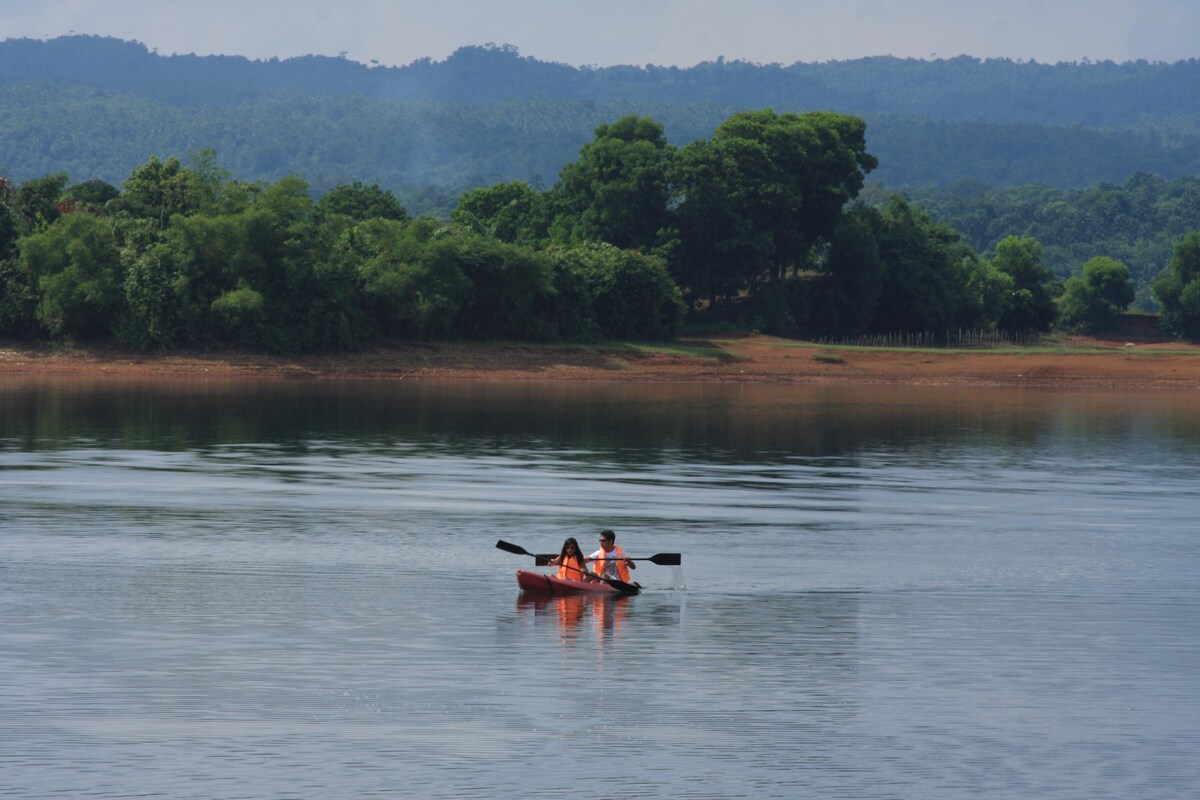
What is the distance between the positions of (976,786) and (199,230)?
296 feet

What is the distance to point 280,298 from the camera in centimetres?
10419

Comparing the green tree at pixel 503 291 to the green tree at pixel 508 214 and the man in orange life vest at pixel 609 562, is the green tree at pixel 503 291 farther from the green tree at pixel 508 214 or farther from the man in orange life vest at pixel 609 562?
the man in orange life vest at pixel 609 562

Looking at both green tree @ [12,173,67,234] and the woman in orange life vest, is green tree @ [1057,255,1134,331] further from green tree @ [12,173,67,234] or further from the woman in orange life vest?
the woman in orange life vest

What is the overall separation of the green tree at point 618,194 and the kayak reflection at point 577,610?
94.6 m

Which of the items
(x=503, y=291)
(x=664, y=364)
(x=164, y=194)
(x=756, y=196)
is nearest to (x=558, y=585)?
(x=664, y=364)

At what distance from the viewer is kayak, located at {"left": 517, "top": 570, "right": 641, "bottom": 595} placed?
1227 inches

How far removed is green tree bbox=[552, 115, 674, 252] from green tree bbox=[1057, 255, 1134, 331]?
179 ft

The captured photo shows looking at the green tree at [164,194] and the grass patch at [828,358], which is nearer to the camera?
the green tree at [164,194]

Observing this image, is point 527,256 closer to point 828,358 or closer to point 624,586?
point 828,358

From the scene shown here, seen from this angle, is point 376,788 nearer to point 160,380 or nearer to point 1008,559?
point 1008,559

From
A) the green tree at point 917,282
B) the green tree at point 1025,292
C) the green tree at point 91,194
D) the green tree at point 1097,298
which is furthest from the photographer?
the green tree at point 1097,298

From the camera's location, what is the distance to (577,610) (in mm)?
30469

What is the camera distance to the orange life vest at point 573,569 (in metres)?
31.5

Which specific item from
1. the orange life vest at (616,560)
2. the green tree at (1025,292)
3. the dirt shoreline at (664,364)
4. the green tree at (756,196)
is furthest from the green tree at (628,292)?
the orange life vest at (616,560)
